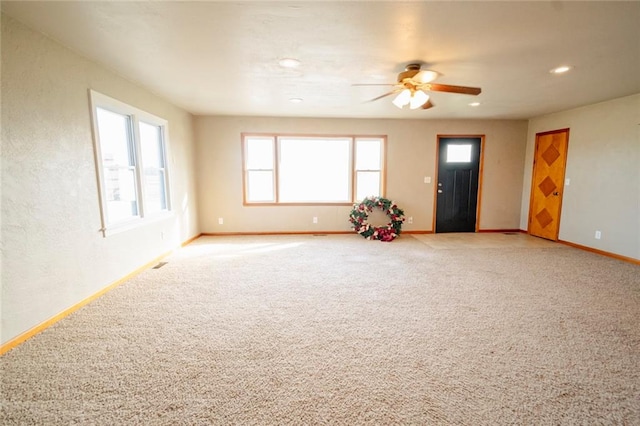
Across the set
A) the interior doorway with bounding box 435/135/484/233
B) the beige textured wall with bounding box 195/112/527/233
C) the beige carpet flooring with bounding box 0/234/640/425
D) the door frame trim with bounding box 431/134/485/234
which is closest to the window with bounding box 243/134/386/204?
the beige textured wall with bounding box 195/112/527/233

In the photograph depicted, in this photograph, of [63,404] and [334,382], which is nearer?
[63,404]

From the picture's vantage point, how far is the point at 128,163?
361 centimetres

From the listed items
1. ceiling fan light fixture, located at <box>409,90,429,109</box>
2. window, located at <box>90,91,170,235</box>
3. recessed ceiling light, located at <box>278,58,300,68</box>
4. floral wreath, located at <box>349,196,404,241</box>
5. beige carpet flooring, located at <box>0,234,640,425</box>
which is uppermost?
recessed ceiling light, located at <box>278,58,300,68</box>

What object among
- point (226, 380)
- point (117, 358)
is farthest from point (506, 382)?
point (117, 358)

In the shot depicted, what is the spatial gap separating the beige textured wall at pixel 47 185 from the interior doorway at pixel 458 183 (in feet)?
18.7

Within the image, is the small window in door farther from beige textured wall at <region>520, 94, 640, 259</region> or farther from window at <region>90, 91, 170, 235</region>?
window at <region>90, 91, 170, 235</region>

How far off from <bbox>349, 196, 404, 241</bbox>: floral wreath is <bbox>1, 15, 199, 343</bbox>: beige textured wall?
3988mm

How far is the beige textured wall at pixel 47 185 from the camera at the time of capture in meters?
2.06

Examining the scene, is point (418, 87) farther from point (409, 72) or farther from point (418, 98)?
point (409, 72)

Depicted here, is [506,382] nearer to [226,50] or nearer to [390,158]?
[226,50]

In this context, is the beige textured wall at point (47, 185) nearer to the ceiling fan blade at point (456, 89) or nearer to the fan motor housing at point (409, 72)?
the fan motor housing at point (409, 72)

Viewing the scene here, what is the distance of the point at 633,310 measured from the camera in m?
2.64

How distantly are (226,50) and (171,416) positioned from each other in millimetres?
2783

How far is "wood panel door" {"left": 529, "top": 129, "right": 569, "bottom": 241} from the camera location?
5152 mm
